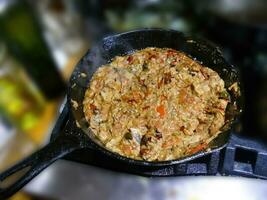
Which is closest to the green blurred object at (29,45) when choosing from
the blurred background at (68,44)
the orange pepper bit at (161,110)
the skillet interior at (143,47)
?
the blurred background at (68,44)

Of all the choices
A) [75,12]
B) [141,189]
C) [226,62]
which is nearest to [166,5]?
[75,12]

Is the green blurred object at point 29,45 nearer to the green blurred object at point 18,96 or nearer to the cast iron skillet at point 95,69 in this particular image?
the green blurred object at point 18,96

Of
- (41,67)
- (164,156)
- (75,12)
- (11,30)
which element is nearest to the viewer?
(164,156)

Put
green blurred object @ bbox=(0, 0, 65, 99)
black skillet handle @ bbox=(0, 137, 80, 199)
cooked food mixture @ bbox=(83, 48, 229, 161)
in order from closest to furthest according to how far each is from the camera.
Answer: black skillet handle @ bbox=(0, 137, 80, 199) → cooked food mixture @ bbox=(83, 48, 229, 161) → green blurred object @ bbox=(0, 0, 65, 99)

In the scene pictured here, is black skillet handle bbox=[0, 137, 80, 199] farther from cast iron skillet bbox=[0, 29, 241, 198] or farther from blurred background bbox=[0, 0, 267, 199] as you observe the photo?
blurred background bbox=[0, 0, 267, 199]

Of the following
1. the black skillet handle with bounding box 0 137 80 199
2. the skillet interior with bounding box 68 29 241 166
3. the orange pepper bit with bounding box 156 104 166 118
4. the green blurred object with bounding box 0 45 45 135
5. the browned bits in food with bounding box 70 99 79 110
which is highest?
the skillet interior with bounding box 68 29 241 166

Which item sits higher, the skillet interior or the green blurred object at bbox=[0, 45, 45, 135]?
the skillet interior

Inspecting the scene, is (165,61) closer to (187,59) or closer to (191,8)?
(187,59)

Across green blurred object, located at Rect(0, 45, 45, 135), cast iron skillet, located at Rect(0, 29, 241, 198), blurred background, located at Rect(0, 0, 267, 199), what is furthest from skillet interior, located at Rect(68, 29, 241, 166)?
green blurred object, located at Rect(0, 45, 45, 135)
